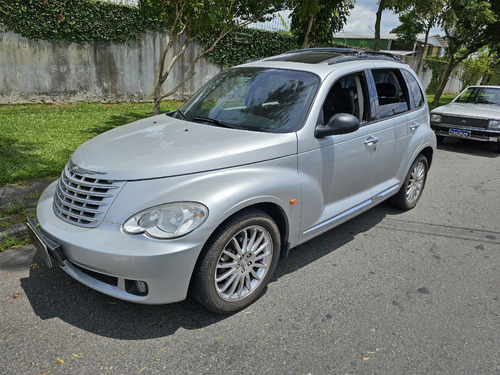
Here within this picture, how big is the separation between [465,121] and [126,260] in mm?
8993

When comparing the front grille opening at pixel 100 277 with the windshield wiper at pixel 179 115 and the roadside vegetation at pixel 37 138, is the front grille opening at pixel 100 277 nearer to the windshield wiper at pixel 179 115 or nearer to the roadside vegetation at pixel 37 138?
the roadside vegetation at pixel 37 138

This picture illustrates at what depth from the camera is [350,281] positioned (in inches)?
135

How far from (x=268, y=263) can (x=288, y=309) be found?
390mm

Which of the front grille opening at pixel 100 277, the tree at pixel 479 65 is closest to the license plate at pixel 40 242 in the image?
the front grille opening at pixel 100 277

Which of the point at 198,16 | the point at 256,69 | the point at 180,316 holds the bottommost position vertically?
the point at 180,316

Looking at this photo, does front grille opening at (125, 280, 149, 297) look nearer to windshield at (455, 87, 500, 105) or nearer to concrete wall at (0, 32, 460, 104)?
concrete wall at (0, 32, 460, 104)

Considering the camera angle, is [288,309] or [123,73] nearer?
[288,309]

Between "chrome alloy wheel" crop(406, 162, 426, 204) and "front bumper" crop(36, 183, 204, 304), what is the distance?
350 cm

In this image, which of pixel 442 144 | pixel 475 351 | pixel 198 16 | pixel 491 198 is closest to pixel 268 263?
pixel 475 351

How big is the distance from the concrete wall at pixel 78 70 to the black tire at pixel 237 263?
908cm

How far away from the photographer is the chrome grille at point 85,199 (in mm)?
2555

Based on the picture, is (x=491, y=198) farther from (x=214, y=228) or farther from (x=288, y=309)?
(x=214, y=228)

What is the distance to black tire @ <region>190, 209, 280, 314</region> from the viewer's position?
2.60m

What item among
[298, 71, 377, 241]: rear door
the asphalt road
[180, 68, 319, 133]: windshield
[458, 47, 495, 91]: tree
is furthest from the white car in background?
[458, 47, 495, 91]: tree
